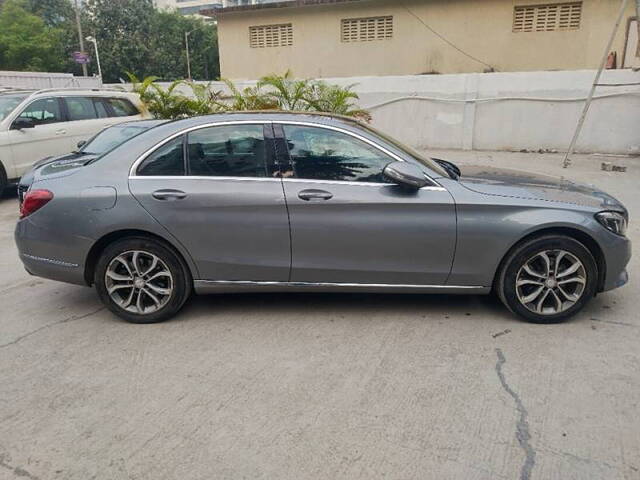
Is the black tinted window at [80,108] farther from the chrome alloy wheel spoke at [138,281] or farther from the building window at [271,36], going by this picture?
the building window at [271,36]

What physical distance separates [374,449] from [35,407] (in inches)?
77.6

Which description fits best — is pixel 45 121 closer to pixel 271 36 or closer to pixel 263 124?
pixel 263 124

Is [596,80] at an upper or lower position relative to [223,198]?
upper

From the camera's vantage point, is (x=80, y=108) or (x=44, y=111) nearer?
(x=44, y=111)

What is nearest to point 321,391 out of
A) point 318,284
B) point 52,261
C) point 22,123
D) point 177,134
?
point 318,284

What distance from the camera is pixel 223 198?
3.91 metres

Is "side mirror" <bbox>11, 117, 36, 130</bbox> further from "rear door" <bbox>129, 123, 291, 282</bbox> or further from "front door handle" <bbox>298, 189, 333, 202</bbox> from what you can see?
"front door handle" <bbox>298, 189, 333, 202</bbox>

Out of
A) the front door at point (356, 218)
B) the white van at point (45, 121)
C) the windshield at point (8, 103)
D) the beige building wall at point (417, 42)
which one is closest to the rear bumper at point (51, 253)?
the front door at point (356, 218)

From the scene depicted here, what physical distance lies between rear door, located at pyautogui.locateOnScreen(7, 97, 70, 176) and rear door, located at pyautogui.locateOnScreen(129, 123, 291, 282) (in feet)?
20.2

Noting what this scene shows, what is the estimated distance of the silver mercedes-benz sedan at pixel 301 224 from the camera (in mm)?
3842

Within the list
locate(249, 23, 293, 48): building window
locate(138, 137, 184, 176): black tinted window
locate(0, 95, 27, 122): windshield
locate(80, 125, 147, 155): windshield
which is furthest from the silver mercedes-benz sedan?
locate(249, 23, 293, 48): building window

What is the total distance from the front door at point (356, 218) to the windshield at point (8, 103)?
7.11 metres

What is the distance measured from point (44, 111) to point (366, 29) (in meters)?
11.1

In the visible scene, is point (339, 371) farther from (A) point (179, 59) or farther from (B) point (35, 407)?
(A) point (179, 59)
